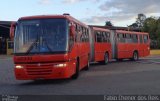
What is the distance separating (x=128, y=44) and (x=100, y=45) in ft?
21.6

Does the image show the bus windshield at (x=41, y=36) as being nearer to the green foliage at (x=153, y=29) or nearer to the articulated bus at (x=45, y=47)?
the articulated bus at (x=45, y=47)

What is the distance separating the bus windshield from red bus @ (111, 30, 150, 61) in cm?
1698

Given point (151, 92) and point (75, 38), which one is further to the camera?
point (75, 38)

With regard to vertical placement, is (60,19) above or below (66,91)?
above

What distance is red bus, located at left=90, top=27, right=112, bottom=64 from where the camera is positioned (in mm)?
29484

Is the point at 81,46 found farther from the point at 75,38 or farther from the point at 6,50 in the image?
the point at 6,50

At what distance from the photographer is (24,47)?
58.1 ft

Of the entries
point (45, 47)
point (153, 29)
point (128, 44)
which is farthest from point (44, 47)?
point (153, 29)

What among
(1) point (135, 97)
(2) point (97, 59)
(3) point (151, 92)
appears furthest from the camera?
(2) point (97, 59)

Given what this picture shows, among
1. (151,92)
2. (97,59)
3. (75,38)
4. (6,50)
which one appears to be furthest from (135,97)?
(6,50)

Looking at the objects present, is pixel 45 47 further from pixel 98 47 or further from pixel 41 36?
pixel 98 47

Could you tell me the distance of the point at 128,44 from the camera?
37.0 metres

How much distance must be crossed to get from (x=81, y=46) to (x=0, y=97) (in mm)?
9582

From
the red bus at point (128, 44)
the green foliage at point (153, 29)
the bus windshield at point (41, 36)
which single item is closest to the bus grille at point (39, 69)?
the bus windshield at point (41, 36)
